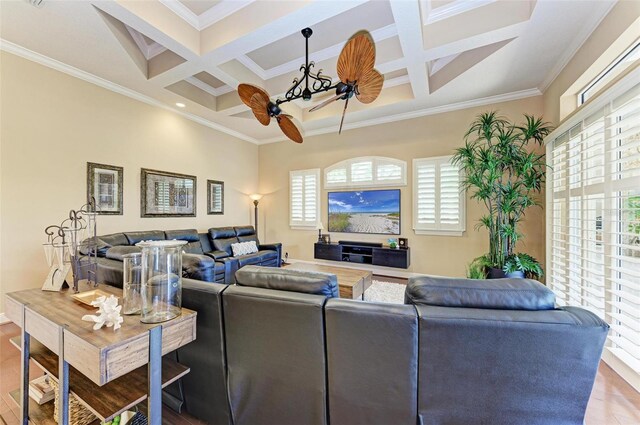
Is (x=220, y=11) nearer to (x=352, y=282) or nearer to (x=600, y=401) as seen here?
(x=352, y=282)

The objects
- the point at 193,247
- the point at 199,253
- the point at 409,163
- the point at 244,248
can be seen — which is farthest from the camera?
the point at 244,248

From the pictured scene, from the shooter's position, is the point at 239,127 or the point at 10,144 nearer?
the point at 10,144

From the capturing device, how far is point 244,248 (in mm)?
4867

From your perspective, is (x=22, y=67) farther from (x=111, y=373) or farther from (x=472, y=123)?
(x=472, y=123)

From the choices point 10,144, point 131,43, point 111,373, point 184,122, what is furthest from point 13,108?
point 111,373

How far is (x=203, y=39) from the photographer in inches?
117

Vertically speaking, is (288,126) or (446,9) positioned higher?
(446,9)

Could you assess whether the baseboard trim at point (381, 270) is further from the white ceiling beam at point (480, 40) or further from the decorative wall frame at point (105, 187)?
the decorative wall frame at point (105, 187)

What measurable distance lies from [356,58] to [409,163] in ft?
10.5

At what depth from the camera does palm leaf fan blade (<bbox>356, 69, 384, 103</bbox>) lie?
2172 millimetres

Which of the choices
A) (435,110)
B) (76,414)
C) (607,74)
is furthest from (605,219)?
(76,414)

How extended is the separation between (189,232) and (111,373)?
12.5 feet

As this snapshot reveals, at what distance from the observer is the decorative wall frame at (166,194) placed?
4188 mm

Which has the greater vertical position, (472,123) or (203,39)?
(203,39)
